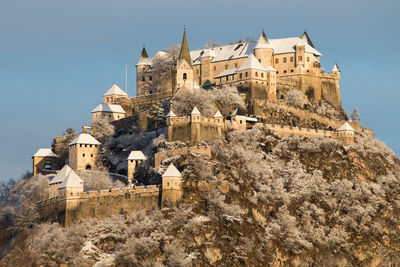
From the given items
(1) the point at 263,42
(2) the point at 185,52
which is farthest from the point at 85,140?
(1) the point at 263,42

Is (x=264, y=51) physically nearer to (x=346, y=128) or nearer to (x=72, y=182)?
(x=346, y=128)

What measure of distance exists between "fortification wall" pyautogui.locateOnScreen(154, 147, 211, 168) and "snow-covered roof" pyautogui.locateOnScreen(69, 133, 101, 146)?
1286 cm

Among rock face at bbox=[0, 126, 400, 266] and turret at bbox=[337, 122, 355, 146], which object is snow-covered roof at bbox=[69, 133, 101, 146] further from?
turret at bbox=[337, 122, 355, 146]

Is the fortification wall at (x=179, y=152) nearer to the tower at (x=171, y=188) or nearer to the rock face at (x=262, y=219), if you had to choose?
the rock face at (x=262, y=219)

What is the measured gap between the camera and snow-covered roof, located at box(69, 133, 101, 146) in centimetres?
10888

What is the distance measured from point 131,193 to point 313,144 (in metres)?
22.7

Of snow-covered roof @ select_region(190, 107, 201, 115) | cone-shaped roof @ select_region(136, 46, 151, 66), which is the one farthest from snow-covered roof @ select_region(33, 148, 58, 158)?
snow-covered roof @ select_region(190, 107, 201, 115)

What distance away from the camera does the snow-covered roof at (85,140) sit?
357ft

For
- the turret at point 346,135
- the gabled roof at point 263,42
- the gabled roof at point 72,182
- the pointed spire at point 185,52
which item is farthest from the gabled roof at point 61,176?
the gabled roof at point 263,42

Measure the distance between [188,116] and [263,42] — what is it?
72.9 feet

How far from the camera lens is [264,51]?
11919 centimetres

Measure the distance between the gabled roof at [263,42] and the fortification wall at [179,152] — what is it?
1028 inches

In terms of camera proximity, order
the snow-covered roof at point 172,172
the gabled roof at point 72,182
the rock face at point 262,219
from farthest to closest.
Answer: the gabled roof at point 72,182 < the snow-covered roof at point 172,172 < the rock face at point 262,219

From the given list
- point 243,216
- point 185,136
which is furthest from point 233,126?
point 243,216
